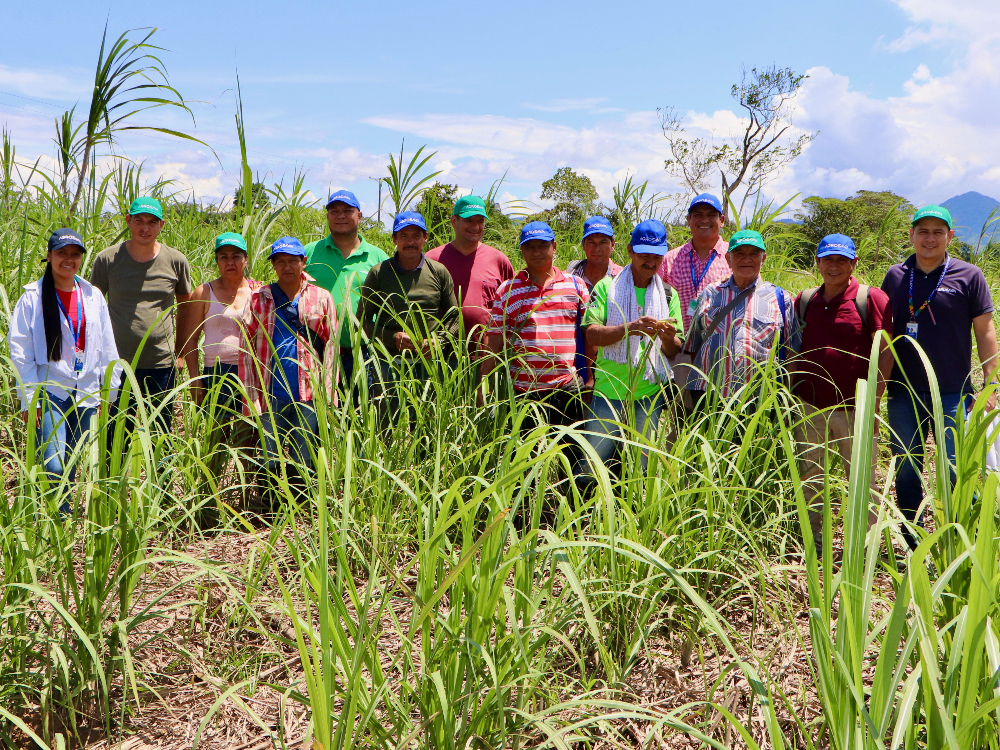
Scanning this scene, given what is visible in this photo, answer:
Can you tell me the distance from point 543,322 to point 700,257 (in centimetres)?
102

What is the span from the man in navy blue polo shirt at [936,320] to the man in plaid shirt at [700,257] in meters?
0.81

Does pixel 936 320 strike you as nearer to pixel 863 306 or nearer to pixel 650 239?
pixel 863 306

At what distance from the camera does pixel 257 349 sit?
3.08 meters

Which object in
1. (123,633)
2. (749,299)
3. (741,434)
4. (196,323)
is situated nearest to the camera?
(123,633)

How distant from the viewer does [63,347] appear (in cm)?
291

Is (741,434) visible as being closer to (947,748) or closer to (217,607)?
(947,748)

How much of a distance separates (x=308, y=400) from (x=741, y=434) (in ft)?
5.72

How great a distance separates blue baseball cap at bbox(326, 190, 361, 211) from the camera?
3.77 m

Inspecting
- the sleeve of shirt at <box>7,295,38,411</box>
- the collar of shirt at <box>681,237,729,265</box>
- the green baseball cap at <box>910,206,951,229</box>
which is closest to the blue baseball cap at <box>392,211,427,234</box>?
the collar of shirt at <box>681,237,729,265</box>

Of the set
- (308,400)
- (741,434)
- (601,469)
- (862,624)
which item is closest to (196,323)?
(308,400)

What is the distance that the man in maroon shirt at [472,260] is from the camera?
3.82 m

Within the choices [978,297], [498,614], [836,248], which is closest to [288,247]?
[498,614]

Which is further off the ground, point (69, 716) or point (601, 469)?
point (601, 469)

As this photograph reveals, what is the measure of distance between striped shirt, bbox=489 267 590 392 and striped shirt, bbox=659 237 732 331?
598 mm
